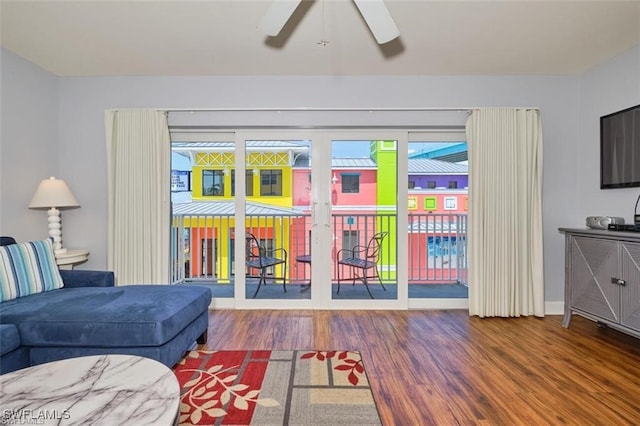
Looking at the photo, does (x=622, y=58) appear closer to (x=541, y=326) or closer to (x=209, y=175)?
(x=541, y=326)

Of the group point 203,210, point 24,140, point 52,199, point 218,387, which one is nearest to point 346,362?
point 218,387

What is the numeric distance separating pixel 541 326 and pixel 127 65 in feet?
15.6

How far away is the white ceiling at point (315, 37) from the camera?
2342 mm

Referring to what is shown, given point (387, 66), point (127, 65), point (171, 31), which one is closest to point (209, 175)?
point (127, 65)

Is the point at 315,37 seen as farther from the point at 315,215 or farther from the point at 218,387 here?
the point at 218,387

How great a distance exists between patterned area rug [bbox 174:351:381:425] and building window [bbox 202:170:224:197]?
2105 millimetres

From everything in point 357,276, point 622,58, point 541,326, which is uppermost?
point 622,58

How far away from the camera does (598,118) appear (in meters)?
3.28

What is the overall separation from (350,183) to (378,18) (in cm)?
208

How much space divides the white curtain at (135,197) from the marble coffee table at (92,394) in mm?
1987

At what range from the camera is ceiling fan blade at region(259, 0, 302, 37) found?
5.58 feet

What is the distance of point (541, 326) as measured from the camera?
3125mm

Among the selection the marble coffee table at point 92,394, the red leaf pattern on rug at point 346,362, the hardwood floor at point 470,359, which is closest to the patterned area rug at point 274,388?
the red leaf pattern on rug at point 346,362

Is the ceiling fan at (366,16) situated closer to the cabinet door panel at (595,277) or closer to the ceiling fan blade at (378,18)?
the ceiling fan blade at (378,18)
